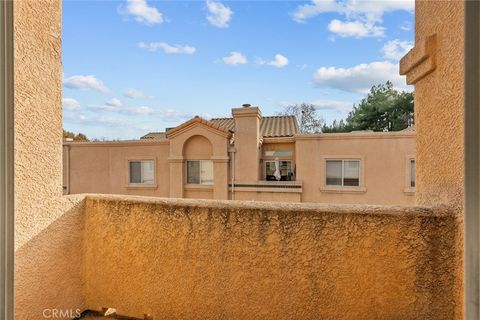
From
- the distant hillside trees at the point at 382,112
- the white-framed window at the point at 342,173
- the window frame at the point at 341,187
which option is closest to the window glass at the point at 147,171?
the window frame at the point at 341,187

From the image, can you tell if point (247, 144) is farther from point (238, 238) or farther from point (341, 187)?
point (238, 238)

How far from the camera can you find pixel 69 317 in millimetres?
2791

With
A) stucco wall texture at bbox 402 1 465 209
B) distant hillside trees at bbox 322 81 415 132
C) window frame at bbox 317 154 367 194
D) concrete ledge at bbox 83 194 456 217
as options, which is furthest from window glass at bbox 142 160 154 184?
distant hillside trees at bbox 322 81 415 132

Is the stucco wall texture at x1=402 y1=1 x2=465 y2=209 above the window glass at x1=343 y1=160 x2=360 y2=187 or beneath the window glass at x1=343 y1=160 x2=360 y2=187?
above

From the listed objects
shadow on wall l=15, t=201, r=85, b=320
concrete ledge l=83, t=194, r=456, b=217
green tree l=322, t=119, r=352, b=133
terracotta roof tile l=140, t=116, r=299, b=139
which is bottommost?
shadow on wall l=15, t=201, r=85, b=320

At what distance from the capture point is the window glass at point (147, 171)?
1439 cm

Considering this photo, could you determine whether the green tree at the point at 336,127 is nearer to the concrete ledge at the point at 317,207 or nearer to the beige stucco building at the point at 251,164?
the beige stucco building at the point at 251,164

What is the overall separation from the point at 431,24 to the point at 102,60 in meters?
4.96

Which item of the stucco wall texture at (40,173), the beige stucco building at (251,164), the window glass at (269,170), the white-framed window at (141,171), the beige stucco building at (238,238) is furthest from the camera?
the white-framed window at (141,171)

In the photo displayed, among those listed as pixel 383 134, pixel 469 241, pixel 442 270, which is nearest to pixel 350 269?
pixel 442 270

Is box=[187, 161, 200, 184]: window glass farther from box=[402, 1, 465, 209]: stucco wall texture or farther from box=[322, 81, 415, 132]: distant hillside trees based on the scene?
box=[322, 81, 415, 132]: distant hillside trees

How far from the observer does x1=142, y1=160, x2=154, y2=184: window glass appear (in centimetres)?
1439

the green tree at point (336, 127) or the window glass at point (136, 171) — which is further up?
the green tree at point (336, 127)

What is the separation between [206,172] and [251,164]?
257cm
